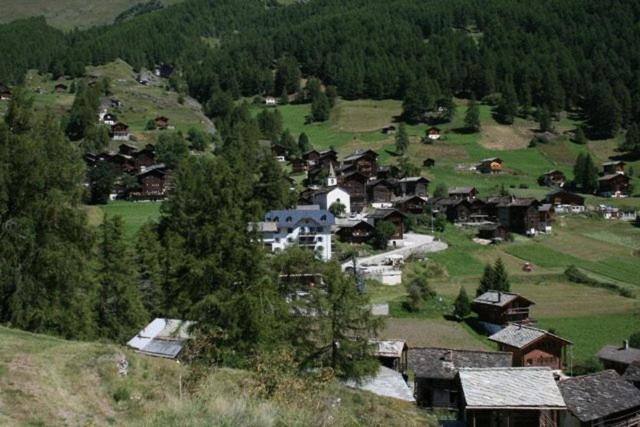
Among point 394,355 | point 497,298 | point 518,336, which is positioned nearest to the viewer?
point 394,355

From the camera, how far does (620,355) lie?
126ft

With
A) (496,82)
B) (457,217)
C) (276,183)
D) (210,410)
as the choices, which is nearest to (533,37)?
(496,82)

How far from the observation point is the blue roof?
202 feet

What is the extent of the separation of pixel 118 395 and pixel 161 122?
103 m

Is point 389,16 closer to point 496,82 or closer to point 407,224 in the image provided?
point 496,82

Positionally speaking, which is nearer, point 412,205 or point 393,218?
point 393,218

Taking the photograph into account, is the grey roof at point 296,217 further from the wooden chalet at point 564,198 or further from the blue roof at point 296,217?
the wooden chalet at point 564,198

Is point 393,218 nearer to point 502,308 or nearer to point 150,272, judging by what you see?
point 502,308

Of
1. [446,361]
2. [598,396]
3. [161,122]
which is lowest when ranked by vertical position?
[446,361]

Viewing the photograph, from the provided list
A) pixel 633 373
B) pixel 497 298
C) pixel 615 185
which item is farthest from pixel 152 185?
pixel 615 185

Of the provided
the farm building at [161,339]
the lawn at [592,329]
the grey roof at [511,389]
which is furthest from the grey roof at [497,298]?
the farm building at [161,339]

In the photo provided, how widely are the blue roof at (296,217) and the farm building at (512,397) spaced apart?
35600mm

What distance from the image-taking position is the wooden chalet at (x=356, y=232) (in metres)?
66.7

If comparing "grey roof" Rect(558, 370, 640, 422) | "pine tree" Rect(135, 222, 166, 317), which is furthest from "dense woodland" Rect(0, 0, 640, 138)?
"grey roof" Rect(558, 370, 640, 422)
